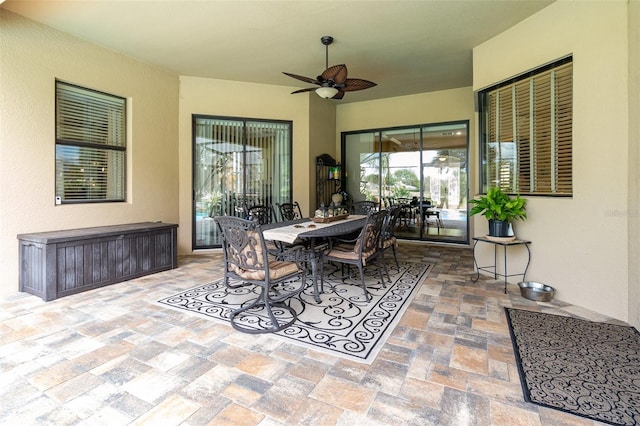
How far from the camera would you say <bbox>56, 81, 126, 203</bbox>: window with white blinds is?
406 cm

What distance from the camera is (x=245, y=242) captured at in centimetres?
265

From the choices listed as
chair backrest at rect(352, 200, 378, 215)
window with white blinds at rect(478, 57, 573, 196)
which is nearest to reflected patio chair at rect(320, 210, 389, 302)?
window with white blinds at rect(478, 57, 573, 196)

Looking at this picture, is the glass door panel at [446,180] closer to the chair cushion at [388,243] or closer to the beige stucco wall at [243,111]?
the beige stucco wall at [243,111]

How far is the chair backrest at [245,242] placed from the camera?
2561 millimetres

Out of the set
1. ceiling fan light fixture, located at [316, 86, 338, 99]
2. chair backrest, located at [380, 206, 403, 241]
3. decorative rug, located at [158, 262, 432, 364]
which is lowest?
decorative rug, located at [158, 262, 432, 364]

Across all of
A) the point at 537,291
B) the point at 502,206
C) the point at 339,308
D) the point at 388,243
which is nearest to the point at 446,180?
the point at 502,206

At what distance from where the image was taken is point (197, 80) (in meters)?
5.69

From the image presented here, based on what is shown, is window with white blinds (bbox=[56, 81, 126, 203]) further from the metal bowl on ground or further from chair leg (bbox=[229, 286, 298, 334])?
the metal bowl on ground

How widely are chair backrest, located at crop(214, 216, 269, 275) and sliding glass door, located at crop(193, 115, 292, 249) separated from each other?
293cm

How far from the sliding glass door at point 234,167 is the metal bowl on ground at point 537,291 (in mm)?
4259

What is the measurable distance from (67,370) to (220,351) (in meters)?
0.95

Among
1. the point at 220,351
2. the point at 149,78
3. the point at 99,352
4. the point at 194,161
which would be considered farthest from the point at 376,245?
the point at 149,78

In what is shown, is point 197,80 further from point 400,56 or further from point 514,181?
point 514,181

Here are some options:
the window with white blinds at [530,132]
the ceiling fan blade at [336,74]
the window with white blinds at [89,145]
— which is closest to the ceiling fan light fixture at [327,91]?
the ceiling fan blade at [336,74]
